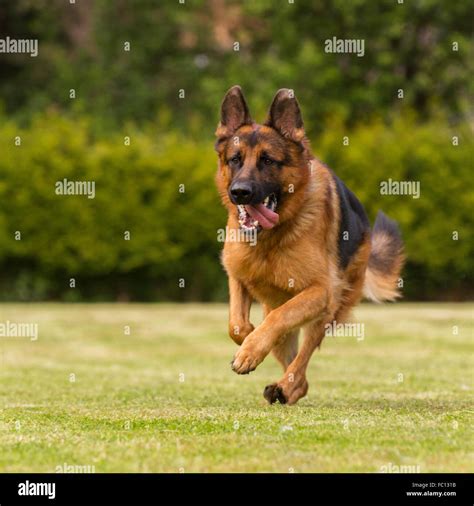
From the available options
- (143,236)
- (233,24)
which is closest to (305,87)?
(233,24)

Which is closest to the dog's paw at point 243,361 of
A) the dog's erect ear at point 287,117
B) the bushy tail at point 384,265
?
the dog's erect ear at point 287,117

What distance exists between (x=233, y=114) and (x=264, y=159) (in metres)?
0.56

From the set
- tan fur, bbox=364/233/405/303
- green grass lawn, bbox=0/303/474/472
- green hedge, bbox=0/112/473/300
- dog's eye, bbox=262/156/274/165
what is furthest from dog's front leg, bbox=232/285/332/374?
green hedge, bbox=0/112/473/300

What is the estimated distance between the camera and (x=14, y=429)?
6766 mm

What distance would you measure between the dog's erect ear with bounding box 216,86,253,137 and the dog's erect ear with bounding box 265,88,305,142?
0.21m

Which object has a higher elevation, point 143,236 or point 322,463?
point 143,236

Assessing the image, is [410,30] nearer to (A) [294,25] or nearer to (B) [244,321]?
(A) [294,25]

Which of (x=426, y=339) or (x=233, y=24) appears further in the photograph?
(x=233, y=24)

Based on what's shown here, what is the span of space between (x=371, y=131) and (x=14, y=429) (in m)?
18.7

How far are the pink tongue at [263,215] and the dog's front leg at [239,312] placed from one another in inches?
22.7

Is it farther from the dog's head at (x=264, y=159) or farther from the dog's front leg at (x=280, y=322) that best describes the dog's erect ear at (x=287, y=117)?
the dog's front leg at (x=280, y=322)

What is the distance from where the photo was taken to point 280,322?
24.6ft

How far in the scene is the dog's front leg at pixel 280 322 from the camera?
7.17m

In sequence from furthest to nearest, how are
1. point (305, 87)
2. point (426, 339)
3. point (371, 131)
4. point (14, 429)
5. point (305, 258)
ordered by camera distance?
point (305, 87)
point (371, 131)
point (426, 339)
point (305, 258)
point (14, 429)
